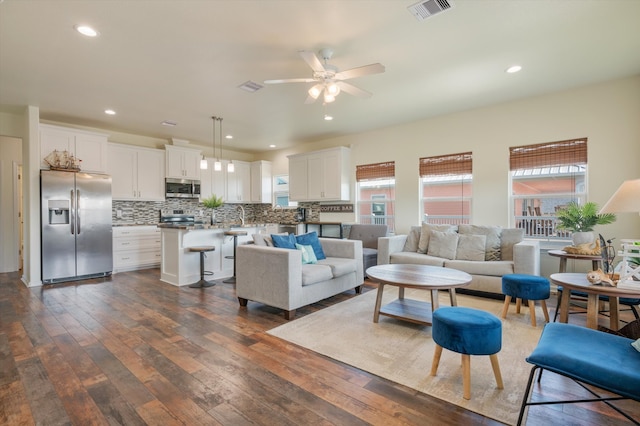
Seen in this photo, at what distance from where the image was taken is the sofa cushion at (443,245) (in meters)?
4.44

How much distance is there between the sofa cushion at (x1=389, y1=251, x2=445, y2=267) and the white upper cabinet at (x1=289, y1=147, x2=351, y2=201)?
202 cm

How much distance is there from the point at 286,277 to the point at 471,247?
2.75 meters

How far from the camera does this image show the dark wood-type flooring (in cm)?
171

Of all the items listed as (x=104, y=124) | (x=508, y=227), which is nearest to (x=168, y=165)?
(x=104, y=124)

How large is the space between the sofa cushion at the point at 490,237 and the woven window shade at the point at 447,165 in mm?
1043

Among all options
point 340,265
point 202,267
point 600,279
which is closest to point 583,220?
point 600,279

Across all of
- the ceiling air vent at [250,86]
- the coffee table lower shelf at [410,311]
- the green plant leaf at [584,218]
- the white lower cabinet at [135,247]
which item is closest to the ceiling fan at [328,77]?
the ceiling air vent at [250,86]

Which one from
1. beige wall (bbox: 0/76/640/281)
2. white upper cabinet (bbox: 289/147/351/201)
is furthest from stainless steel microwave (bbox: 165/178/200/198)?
white upper cabinet (bbox: 289/147/351/201)

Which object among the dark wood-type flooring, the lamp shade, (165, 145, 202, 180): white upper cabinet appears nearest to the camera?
the dark wood-type flooring

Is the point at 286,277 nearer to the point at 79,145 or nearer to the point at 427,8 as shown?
the point at 427,8

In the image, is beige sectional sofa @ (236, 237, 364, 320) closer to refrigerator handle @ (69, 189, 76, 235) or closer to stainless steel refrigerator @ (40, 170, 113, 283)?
stainless steel refrigerator @ (40, 170, 113, 283)

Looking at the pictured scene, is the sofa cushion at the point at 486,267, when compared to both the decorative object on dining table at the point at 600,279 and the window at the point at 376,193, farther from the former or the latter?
the window at the point at 376,193

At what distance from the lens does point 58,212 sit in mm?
4922

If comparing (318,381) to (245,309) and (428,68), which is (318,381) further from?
(428,68)
